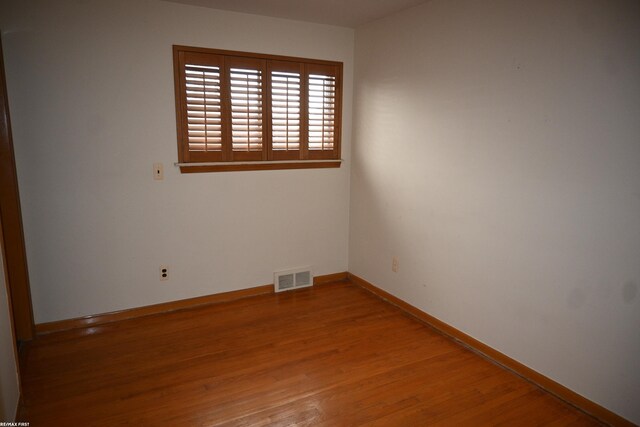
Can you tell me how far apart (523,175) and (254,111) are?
6.93 feet

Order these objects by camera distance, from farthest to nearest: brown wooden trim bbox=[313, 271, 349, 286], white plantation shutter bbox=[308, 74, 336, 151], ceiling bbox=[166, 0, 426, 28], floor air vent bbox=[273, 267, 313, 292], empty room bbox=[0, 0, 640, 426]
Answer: brown wooden trim bbox=[313, 271, 349, 286], floor air vent bbox=[273, 267, 313, 292], white plantation shutter bbox=[308, 74, 336, 151], ceiling bbox=[166, 0, 426, 28], empty room bbox=[0, 0, 640, 426]

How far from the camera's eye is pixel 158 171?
3.17m

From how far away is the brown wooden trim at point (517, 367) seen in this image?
2.13 meters

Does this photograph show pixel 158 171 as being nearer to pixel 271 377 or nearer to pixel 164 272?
pixel 164 272

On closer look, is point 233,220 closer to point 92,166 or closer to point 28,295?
Answer: point 92,166

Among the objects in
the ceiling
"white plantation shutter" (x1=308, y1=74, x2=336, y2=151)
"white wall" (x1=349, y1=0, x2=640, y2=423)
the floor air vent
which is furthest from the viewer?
the floor air vent

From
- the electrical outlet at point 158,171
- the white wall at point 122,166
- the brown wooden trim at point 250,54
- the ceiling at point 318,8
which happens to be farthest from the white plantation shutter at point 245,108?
the electrical outlet at point 158,171

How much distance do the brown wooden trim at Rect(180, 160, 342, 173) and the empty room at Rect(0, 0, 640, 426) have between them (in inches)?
0.8

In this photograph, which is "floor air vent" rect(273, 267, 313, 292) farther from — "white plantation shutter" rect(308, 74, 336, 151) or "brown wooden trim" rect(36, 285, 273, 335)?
"white plantation shutter" rect(308, 74, 336, 151)

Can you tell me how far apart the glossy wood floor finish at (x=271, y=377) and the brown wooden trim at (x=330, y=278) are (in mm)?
726

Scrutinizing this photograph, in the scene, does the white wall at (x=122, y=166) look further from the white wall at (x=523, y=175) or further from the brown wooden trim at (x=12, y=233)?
the white wall at (x=523, y=175)

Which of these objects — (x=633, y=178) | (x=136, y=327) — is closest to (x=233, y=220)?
(x=136, y=327)

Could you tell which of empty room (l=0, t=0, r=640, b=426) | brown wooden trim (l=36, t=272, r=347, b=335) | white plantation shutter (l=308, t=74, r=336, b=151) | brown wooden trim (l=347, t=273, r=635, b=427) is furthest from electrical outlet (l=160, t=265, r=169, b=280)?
brown wooden trim (l=347, t=273, r=635, b=427)

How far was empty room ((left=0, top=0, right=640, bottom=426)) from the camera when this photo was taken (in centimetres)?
212
